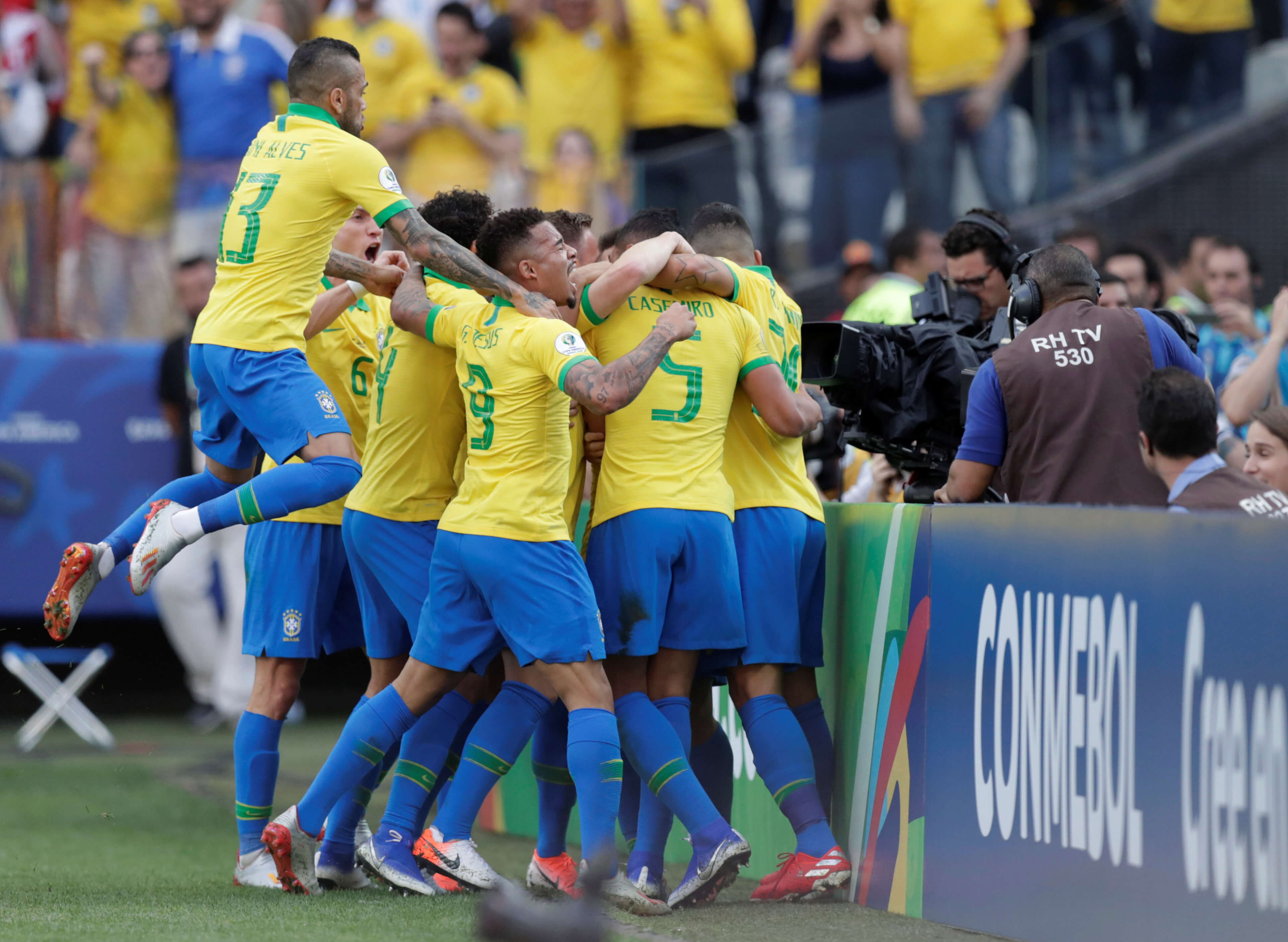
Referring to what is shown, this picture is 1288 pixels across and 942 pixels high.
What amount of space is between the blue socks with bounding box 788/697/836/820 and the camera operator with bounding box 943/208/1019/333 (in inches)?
62.7

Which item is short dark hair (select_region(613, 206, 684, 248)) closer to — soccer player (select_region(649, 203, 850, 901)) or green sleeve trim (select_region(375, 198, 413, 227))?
soccer player (select_region(649, 203, 850, 901))

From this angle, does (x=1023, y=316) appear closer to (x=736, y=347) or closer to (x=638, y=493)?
(x=736, y=347)

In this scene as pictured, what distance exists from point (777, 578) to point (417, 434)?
1.31m

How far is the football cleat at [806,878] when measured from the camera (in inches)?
207

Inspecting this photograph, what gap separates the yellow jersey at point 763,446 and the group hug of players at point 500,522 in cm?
1

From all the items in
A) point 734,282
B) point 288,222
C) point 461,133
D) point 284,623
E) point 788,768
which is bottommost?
point 788,768

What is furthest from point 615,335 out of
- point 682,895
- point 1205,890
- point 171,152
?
point 171,152

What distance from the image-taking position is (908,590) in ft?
16.9

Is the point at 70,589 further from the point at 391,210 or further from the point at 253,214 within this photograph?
the point at 391,210

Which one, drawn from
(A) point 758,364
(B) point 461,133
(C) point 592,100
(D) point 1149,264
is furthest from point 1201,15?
(A) point 758,364

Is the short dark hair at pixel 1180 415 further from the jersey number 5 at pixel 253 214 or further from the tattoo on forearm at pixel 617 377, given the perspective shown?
the jersey number 5 at pixel 253 214

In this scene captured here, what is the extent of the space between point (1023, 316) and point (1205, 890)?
2149 mm

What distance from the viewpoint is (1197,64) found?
10891 mm

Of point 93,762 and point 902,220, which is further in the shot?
point 902,220
